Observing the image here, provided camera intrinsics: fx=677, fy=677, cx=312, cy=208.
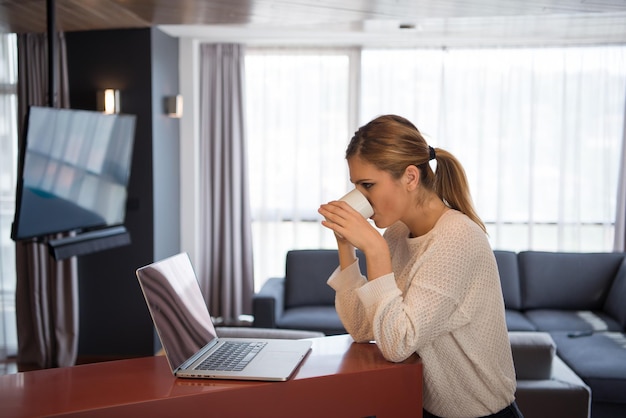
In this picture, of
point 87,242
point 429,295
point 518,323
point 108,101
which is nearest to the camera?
point 429,295

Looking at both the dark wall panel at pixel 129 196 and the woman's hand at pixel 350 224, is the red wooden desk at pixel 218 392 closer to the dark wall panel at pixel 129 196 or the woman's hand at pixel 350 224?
the woman's hand at pixel 350 224

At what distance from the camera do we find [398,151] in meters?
1.58

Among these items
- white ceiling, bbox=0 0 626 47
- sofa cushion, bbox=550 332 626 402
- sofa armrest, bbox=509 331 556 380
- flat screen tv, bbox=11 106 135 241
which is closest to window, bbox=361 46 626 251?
white ceiling, bbox=0 0 626 47

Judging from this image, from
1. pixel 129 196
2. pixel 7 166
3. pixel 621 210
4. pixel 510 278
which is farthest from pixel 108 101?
pixel 621 210

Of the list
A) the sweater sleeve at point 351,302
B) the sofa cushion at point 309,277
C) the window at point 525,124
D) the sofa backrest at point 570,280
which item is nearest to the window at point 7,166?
the sofa cushion at point 309,277

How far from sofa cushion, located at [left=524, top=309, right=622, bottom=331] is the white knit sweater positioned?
322cm

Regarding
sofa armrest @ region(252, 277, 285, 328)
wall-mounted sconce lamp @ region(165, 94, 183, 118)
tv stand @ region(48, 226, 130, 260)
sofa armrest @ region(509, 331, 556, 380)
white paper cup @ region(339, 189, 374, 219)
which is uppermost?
wall-mounted sconce lamp @ region(165, 94, 183, 118)

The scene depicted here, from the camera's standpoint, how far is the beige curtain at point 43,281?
4820 millimetres

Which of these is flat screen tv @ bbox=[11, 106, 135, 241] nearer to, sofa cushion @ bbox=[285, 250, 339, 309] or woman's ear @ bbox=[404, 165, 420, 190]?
sofa cushion @ bbox=[285, 250, 339, 309]

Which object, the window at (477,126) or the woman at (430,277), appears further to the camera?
the window at (477,126)

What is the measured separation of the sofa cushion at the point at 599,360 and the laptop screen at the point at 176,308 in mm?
2703

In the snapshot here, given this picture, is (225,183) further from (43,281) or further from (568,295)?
(568,295)

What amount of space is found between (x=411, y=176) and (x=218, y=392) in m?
0.68

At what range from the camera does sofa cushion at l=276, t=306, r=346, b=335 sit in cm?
448
